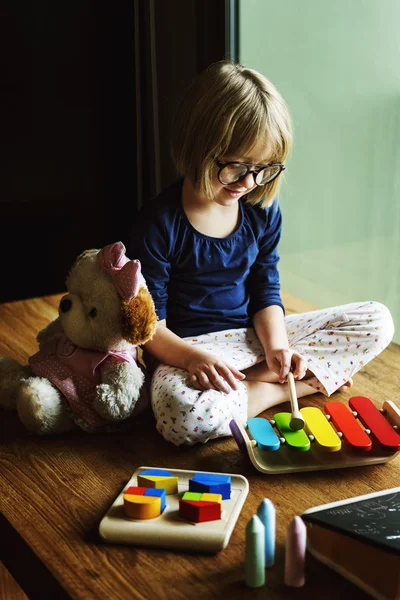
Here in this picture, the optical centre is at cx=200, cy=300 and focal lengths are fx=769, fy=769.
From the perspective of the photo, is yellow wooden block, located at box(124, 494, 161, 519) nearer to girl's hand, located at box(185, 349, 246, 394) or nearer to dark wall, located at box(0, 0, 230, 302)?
girl's hand, located at box(185, 349, 246, 394)

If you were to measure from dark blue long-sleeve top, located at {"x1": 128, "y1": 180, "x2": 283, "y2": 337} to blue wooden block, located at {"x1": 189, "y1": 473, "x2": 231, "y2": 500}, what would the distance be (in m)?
0.40

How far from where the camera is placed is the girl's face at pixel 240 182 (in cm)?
136

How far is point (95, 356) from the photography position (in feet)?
4.58

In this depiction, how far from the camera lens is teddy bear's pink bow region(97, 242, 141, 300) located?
4.35 ft

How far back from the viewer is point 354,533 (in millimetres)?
979

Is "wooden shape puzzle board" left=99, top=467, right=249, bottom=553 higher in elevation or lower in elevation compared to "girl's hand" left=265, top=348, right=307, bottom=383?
lower

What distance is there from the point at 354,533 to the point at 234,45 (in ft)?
5.04

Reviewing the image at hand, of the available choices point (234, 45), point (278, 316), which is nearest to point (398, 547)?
point (278, 316)

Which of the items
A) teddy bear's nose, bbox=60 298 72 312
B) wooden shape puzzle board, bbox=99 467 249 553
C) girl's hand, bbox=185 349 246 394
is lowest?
wooden shape puzzle board, bbox=99 467 249 553

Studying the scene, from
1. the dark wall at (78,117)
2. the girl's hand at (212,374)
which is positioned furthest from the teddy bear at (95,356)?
the dark wall at (78,117)

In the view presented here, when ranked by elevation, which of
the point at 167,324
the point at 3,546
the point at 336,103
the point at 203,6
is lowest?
the point at 3,546

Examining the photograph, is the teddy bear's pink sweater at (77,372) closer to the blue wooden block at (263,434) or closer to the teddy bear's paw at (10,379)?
the teddy bear's paw at (10,379)

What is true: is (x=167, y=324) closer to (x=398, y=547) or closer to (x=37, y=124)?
(x=398, y=547)

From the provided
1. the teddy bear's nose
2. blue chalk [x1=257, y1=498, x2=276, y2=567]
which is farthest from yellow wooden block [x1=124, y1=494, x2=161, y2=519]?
the teddy bear's nose
